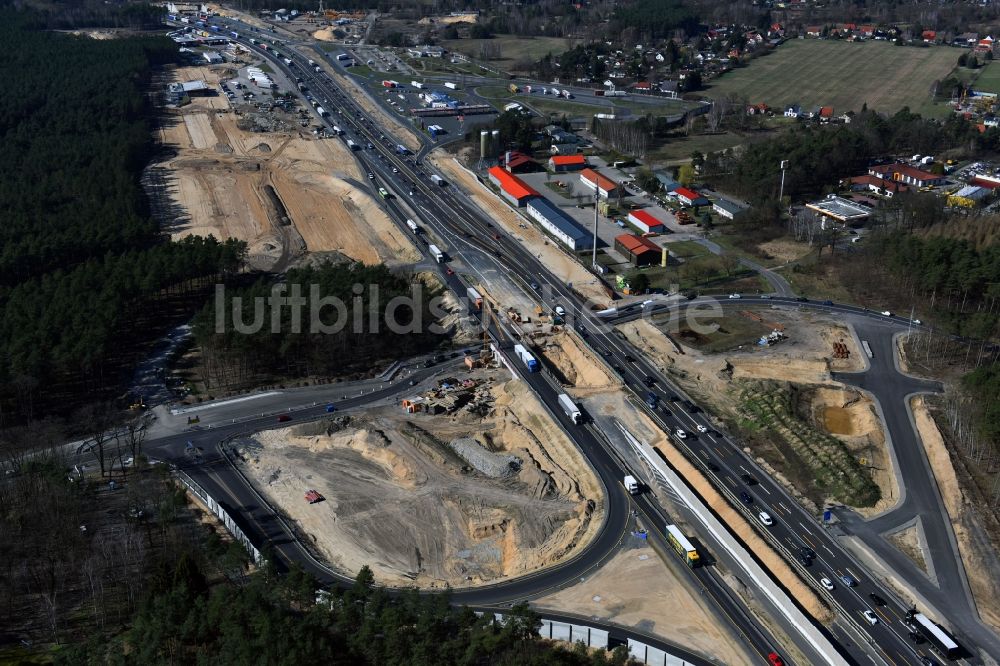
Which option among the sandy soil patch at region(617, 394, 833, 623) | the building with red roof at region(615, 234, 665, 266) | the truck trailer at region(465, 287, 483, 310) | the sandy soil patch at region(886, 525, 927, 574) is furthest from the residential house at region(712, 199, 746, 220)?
the sandy soil patch at region(886, 525, 927, 574)

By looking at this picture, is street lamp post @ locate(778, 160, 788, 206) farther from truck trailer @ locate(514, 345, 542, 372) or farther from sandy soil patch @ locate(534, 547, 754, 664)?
sandy soil patch @ locate(534, 547, 754, 664)

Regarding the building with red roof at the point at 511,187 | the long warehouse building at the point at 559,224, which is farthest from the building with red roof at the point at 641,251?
the building with red roof at the point at 511,187

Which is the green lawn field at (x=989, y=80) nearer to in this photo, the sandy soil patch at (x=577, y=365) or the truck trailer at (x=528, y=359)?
the sandy soil patch at (x=577, y=365)

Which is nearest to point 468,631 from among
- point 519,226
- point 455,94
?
point 519,226

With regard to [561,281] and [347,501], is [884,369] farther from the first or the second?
[347,501]

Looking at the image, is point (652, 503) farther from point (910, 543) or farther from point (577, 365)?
point (577, 365)

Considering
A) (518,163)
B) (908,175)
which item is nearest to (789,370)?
(908,175)
